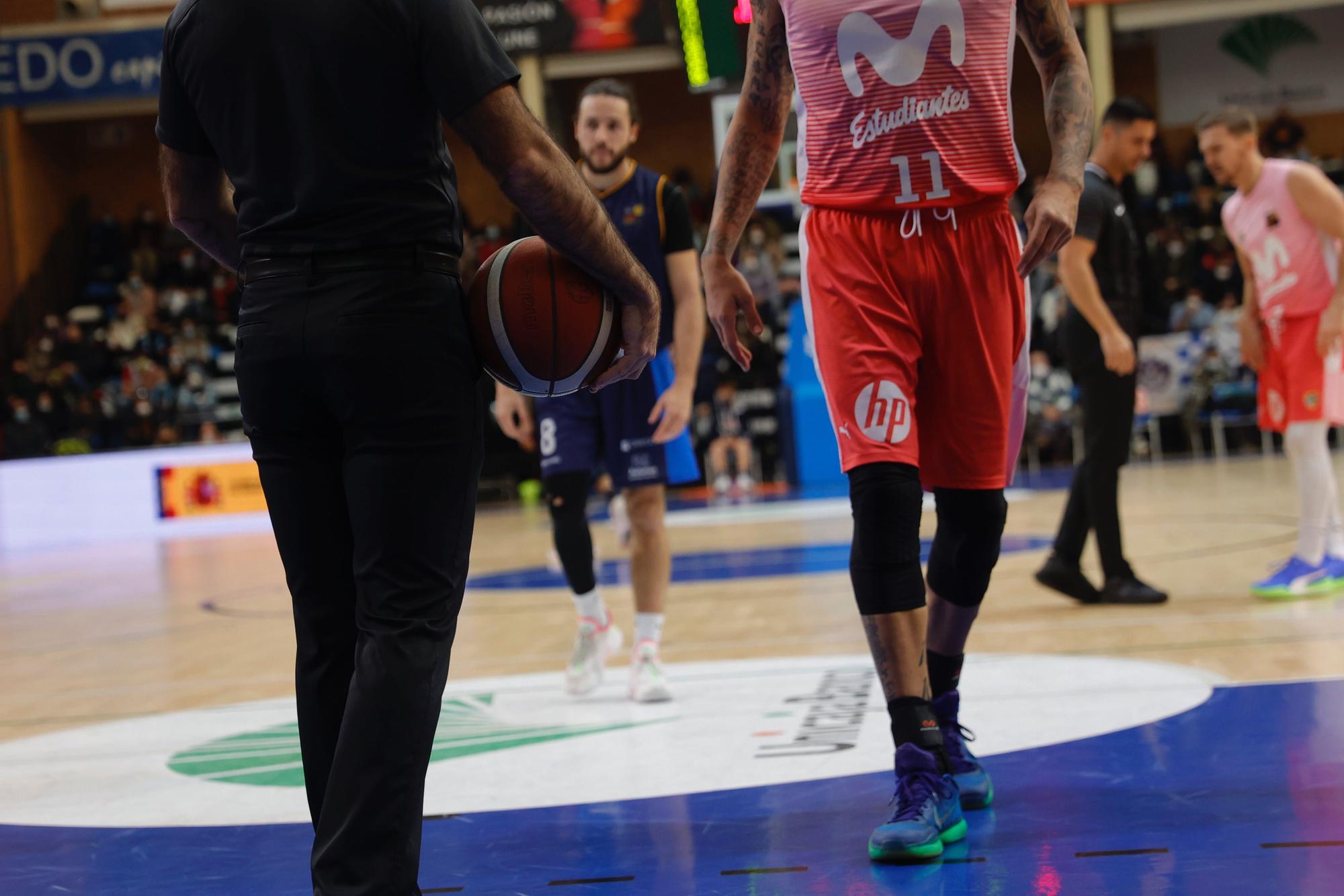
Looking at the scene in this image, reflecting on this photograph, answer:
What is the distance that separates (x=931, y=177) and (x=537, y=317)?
3.25ft

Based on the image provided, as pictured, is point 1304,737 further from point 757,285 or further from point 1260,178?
point 757,285

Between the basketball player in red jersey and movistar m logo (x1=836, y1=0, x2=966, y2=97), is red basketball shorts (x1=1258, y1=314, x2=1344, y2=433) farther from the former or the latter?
movistar m logo (x1=836, y1=0, x2=966, y2=97)

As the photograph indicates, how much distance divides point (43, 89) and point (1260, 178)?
19523mm

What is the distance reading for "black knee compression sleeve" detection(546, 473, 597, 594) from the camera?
435 centimetres

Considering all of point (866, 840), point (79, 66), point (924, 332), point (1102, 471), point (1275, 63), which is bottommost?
Answer: point (866, 840)

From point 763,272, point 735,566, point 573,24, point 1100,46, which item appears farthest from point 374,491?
point 1100,46

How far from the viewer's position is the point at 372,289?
75.1 inches

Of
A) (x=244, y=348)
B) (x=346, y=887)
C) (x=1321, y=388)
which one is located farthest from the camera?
(x=1321, y=388)

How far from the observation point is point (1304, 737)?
3.06m

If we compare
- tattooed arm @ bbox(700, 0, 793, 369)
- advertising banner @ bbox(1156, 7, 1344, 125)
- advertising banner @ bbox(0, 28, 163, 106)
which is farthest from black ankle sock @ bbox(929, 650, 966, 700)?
advertising banner @ bbox(1156, 7, 1344, 125)

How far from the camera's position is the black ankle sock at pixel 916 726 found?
2.52 metres

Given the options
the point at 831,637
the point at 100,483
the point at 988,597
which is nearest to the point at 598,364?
the point at 831,637

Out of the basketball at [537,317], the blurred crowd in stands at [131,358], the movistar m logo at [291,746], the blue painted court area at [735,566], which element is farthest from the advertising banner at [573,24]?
the basketball at [537,317]

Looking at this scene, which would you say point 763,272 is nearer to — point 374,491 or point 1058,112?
point 1058,112
